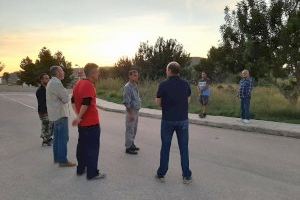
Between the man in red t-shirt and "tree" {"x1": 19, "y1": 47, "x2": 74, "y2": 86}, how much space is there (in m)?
80.3

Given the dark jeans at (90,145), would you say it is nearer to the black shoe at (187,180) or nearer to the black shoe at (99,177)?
the black shoe at (99,177)

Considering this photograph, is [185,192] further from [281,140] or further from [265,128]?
[265,128]

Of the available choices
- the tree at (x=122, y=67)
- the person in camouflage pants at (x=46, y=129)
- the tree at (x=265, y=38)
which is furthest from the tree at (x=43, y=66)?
the person in camouflage pants at (x=46, y=129)

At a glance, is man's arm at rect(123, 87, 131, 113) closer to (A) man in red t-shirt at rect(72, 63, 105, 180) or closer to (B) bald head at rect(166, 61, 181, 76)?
(A) man in red t-shirt at rect(72, 63, 105, 180)

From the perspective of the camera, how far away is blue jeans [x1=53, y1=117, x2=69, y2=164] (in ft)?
28.2

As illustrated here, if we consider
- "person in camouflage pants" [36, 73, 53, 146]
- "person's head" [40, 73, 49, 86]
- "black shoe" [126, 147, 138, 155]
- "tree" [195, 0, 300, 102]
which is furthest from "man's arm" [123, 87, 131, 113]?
"tree" [195, 0, 300, 102]

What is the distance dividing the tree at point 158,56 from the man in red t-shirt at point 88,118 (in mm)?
37049

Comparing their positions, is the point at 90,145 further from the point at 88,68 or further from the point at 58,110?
the point at 58,110

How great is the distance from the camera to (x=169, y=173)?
7.86 metres

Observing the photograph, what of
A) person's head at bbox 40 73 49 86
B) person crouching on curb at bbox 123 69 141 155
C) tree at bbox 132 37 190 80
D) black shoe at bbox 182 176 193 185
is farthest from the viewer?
tree at bbox 132 37 190 80

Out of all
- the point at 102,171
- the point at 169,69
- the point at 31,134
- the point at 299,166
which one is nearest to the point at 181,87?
the point at 169,69

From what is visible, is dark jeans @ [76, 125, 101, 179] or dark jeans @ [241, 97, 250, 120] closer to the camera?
dark jeans @ [76, 125, 101, 179]

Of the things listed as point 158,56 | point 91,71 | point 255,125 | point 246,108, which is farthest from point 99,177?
point 158,56

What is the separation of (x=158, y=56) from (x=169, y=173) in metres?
38.3
